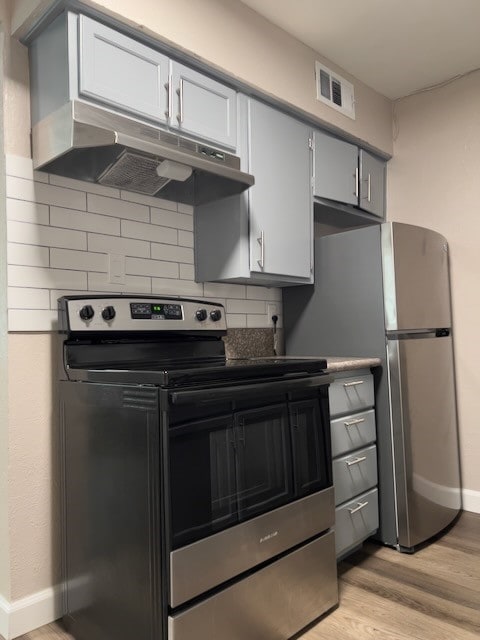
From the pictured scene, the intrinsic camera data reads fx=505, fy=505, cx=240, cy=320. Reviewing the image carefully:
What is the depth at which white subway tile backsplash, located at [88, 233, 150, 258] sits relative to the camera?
2.01m

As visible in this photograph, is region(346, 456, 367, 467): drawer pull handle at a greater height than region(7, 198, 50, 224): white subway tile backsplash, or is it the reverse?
region(7, 198, 50, 224): white subway tile backsplash

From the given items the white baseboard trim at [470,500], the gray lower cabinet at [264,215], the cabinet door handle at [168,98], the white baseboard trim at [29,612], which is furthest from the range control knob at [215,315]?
the white baseboard trim at [470,500]

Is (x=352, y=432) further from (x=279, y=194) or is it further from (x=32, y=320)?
(x=32, y=320)

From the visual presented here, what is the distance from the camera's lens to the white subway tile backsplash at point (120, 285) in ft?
6.56

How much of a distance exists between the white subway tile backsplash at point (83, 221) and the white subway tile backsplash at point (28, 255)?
12 centimetres

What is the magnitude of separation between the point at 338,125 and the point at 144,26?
4.19 feet

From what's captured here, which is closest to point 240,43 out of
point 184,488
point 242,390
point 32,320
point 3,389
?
point 32,320

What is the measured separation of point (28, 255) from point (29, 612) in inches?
49.3

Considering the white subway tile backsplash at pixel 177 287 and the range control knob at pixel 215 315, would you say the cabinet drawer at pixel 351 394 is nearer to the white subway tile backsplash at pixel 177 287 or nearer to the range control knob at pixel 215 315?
the range control knob at pixel 215 315

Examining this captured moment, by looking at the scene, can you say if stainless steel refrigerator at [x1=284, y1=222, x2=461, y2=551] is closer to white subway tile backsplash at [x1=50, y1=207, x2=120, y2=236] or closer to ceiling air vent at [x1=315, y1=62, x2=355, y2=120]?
ceiling air vent at [x1=315, y1=62, x2=355, y2=120]

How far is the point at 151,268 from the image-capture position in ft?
7.22

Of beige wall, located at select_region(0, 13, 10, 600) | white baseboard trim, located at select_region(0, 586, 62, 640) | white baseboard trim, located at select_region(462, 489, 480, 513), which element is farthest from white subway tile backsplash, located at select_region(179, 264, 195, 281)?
white baseboard trim, located at select_region(462, 489, 480, 513)

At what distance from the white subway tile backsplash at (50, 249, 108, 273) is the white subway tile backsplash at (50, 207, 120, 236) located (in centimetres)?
10

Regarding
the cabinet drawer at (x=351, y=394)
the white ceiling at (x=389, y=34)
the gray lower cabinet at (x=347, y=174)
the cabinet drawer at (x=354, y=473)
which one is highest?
the white ceiling at (x=389, y=34)
